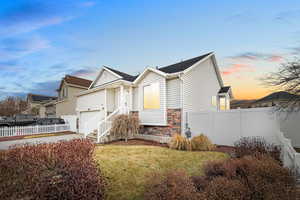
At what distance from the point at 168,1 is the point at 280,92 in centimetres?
769

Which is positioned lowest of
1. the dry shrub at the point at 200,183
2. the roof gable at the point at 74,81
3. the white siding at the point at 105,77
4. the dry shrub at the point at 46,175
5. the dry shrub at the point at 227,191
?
the dry shrub at the point at 200,183

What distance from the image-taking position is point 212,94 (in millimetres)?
13250

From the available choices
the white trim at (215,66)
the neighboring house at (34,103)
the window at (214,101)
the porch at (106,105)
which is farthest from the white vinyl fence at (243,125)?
the neighboring house at (34,103)

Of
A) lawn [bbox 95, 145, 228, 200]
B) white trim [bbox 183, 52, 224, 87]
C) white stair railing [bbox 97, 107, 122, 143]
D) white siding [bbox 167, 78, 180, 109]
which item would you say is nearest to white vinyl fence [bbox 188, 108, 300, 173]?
white siding [bbox 167, 78, 180, 109]

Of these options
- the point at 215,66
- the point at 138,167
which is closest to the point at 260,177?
the point at 138,167

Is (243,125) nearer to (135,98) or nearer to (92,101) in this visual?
(135,98)

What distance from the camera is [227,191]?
2.90m

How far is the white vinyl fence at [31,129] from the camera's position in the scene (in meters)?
14.3

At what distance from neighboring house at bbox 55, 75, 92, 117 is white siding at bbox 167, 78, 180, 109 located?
1737 cm

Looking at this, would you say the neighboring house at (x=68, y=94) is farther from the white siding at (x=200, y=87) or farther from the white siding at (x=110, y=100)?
the white siding at (x=200, y=87)

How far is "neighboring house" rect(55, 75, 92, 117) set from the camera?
24.0 m

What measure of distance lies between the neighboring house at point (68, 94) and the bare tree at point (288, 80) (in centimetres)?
2305

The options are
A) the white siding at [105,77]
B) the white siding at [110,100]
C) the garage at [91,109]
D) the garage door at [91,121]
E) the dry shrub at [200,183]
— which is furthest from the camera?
the white siding at [105,77]

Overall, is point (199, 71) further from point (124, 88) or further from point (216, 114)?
point (124, 88)
